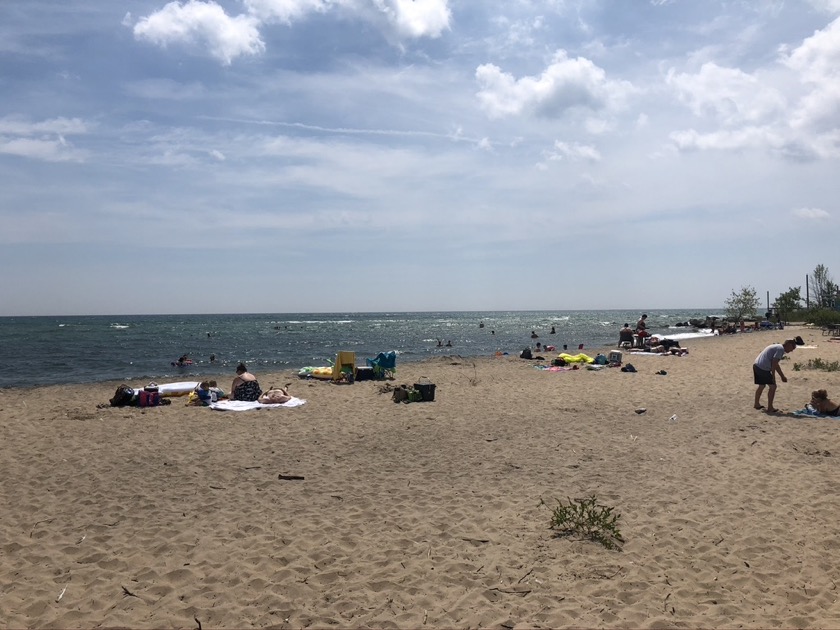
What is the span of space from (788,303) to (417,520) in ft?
185

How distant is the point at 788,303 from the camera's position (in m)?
51.3

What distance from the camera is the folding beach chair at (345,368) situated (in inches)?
644

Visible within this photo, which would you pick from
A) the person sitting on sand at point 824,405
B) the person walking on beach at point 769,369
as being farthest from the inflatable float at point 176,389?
the person sitting on sand at point 824,405

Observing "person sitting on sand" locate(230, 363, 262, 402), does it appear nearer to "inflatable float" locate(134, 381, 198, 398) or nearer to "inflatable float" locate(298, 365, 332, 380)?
"inflatable float" locate(134, 381, 198, 398)

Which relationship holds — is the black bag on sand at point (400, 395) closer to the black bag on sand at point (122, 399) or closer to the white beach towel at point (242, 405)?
the white beach towel at point (242, 405)

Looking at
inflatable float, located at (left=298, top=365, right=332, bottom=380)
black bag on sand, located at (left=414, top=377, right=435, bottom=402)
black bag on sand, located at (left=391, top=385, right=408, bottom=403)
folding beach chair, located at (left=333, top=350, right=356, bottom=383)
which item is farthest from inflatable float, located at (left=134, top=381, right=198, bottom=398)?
black bag on sand, located at (left=414, top=377, right=435, bottom=402)

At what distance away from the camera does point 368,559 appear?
4879mm

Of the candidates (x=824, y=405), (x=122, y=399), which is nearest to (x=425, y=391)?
(x=122, y=399)

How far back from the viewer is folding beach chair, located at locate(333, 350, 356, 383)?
16.4 meters

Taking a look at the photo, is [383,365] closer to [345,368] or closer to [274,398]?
[345,368]

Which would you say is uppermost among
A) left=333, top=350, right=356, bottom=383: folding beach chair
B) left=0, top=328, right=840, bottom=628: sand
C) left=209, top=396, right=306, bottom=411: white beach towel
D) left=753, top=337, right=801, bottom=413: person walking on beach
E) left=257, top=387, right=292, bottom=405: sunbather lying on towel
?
left=753, top=337, right=801, bottom=413: person walking on beach

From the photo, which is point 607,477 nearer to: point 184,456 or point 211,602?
point 211,602

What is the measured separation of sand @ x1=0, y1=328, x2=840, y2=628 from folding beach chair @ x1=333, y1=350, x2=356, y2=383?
16.7 ft

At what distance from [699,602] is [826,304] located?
209ft
